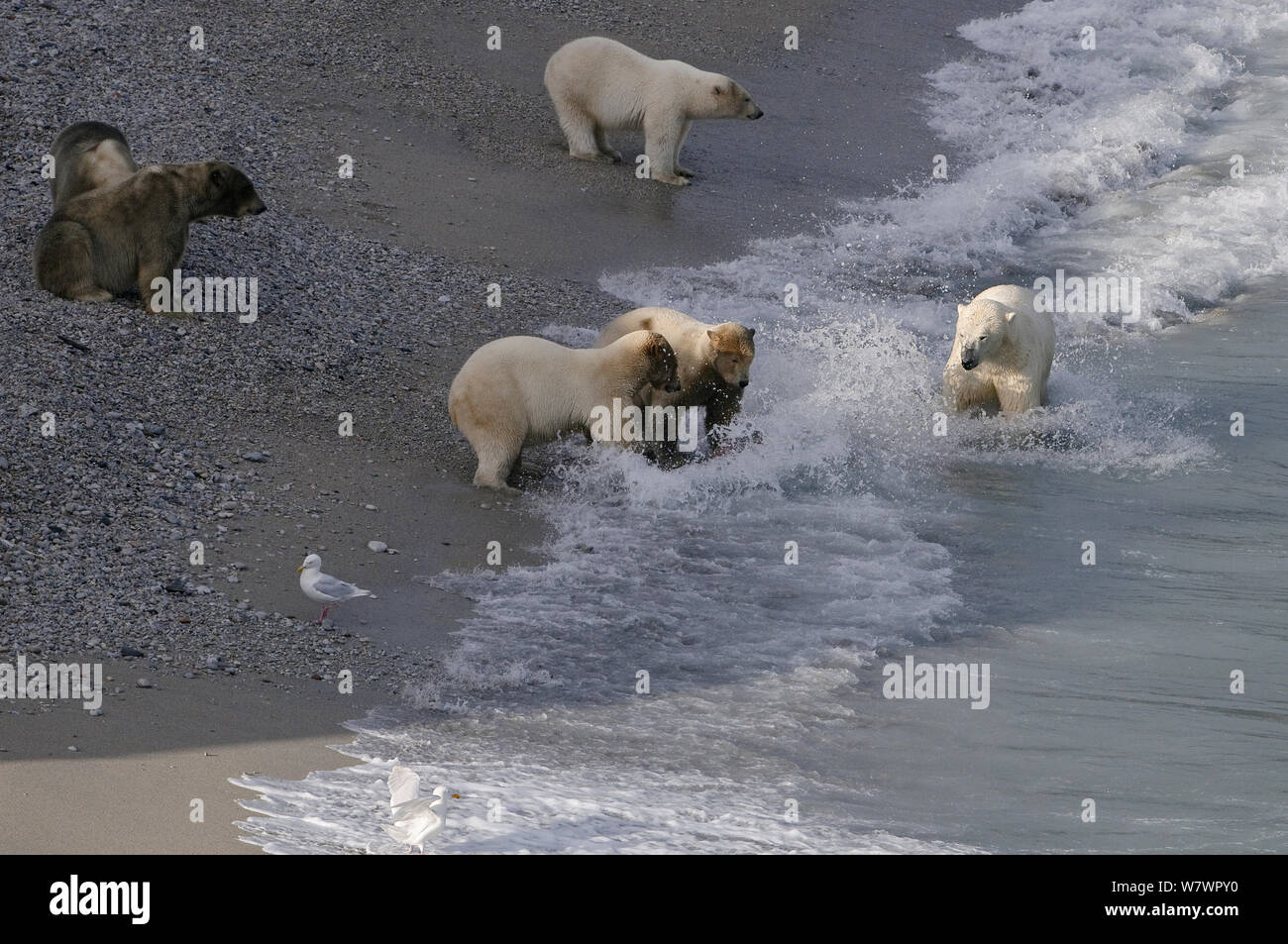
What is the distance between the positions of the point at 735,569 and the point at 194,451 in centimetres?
301

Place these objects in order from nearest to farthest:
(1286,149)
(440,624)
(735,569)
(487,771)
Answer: (487,771)
(440,624)
(735,569)
(1286,149)

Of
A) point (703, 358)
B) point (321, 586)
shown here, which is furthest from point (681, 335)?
point (321, 586)

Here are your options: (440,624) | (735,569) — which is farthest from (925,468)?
(440,624)

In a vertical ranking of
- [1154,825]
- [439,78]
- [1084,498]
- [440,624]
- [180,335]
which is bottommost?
[1154,825]

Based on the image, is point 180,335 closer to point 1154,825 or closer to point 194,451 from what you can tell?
point 194,451

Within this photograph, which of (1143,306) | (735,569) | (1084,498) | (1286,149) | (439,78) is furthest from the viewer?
(1286,149)

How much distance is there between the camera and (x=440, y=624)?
7641 millimetres

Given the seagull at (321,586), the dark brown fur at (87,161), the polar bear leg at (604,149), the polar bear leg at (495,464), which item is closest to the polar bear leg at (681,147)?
the polar bear leg at (604,149)

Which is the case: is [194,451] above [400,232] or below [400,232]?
below

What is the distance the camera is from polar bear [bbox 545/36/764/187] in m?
14.1

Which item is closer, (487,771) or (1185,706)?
(487,771)

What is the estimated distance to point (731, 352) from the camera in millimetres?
9469

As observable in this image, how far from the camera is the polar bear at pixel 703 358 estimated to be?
31.0 ft

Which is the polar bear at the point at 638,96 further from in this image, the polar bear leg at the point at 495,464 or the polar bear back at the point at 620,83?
the polar bear leg at the point at 495,464
